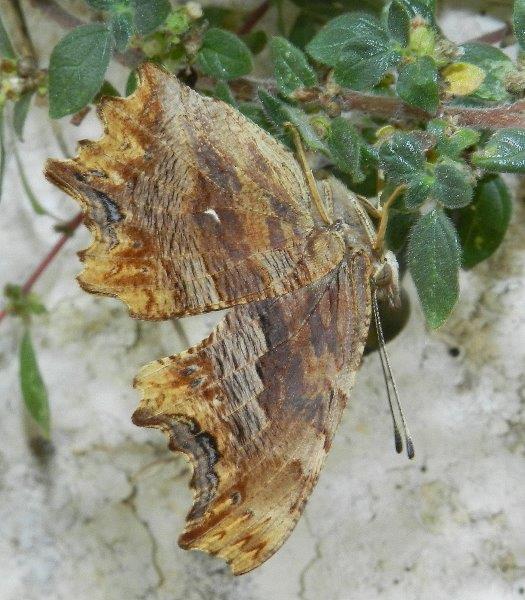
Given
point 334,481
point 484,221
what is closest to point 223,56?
point 484,221

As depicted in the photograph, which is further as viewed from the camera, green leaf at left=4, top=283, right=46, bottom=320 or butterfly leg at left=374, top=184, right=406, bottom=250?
green leaf at left=4, top=283, right=46, bottom=320

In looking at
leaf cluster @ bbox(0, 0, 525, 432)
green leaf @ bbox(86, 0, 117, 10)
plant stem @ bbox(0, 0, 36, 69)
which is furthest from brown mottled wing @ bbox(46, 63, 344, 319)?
plant stem @ bbox(0, 0, 36, 69)

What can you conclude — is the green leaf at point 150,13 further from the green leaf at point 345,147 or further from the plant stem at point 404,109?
the green leaf at point 345,147

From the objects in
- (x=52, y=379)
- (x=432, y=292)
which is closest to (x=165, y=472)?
(x=52, y=379)

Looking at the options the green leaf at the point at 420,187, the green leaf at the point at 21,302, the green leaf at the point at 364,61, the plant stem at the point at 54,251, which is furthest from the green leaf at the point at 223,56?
the green leaf at the point at 21,302

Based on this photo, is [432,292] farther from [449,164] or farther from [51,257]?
[51,257]

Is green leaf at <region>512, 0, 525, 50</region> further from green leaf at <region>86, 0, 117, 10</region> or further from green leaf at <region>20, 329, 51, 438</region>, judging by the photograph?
green leaf at <region>20, 329, 51, 438</region>

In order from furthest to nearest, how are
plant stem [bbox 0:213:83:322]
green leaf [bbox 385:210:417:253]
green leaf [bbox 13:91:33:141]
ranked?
1. plant stem [bbox 0:213:83:322]
2. green leaf [bbox 13:91:33:141]
3. green leaf [bbox 385:210:417:253]
